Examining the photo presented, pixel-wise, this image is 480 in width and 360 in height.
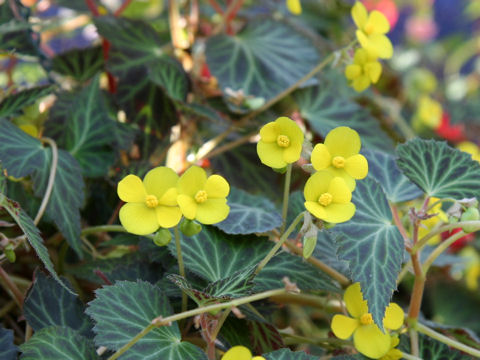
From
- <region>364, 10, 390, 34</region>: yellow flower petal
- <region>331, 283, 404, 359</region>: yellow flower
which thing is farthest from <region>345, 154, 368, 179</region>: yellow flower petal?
<region>364, 10, 390, 34</region>: yellow flower petal

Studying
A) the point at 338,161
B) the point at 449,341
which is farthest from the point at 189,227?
the point at 449,341

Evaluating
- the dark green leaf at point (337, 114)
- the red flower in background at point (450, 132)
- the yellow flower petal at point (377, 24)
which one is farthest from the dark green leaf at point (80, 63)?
the red flower in background at point (450, 132)

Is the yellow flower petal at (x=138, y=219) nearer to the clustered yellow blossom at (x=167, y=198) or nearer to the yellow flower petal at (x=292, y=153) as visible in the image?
the clustered yellow blossom at (x=167, y=198)

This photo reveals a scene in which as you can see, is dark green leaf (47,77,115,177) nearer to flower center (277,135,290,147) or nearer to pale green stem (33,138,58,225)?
pale green stem (33,138,58,225)

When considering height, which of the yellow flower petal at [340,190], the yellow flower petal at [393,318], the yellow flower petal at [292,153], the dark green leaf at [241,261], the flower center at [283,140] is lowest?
the yellow flower petal at [393,318]

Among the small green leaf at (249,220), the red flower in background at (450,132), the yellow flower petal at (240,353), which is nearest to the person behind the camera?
the yellow flower petal at (240,353)

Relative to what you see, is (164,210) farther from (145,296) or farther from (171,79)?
(171,79)

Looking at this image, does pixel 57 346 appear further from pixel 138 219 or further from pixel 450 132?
pixel 450 132

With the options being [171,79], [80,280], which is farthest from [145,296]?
[171,79]
